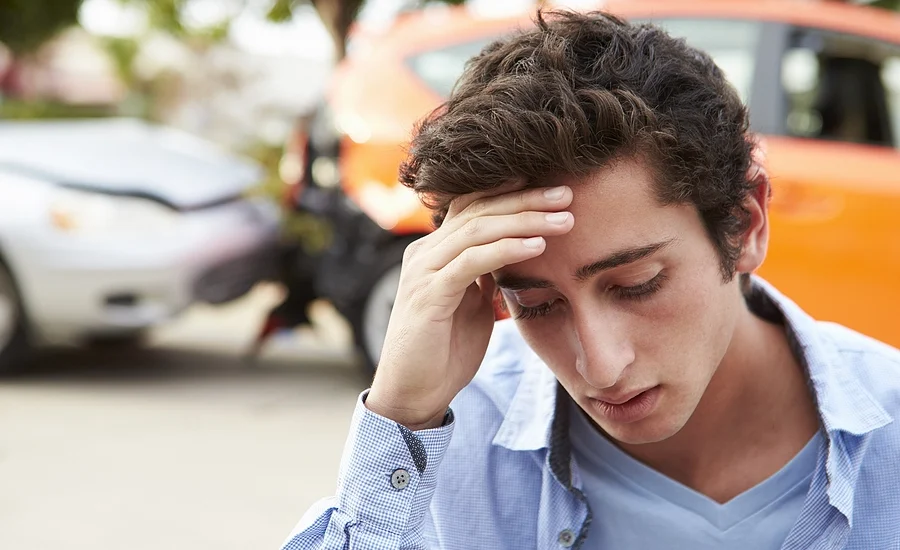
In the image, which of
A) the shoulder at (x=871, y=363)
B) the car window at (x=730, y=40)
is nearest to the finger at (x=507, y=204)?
the shoulder at (x=871, y=363)

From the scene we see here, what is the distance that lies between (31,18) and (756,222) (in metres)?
14.3

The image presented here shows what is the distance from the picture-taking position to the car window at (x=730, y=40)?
13.6 ft

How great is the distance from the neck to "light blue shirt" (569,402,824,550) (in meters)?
0.04

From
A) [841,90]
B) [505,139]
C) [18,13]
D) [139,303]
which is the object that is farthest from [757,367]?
[18,13]

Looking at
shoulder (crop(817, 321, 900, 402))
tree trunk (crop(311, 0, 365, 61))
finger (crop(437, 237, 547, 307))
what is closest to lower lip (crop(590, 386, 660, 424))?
finger (crop(437, 237, 547, 307))

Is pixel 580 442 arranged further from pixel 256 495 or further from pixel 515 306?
pixel 256 495

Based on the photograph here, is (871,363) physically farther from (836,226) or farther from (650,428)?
(836,226)

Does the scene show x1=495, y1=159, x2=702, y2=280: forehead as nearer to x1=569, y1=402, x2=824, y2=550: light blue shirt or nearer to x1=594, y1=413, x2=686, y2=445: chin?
x1=594, y1=413, x2=686, y2=445: chin

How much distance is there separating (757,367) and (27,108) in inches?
618

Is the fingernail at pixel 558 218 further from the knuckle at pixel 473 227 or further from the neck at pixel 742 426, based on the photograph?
the neck at pixel 742 426

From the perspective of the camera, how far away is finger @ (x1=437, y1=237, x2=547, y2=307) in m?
1.51

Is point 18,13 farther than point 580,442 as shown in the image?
Yes

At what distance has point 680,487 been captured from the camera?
1679 mm

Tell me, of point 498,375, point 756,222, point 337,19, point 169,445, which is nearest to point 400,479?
point 498,375
